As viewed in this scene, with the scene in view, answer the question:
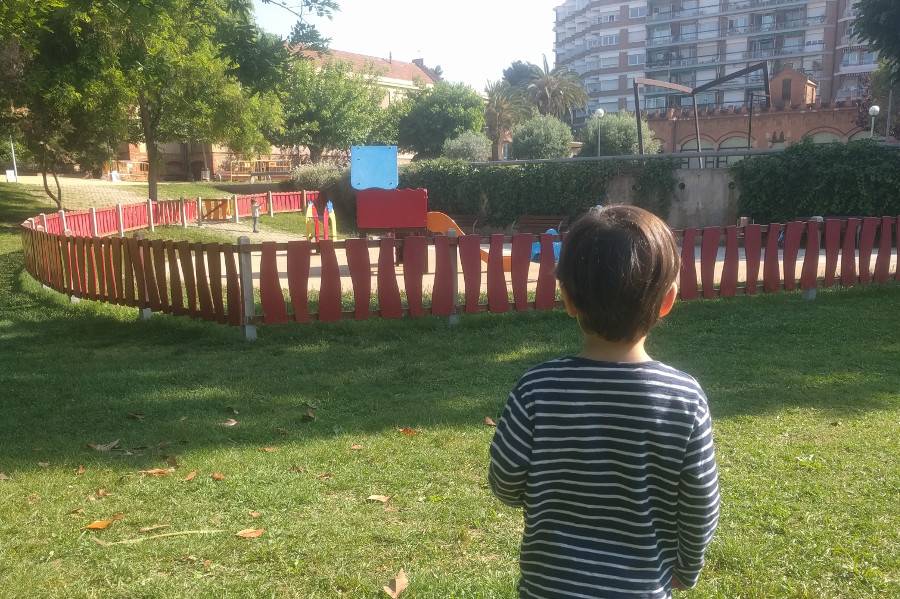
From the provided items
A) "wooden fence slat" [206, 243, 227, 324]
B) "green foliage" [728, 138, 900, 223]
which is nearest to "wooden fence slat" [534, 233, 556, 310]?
"wooden fence slat" [206, 243, 227, 324]

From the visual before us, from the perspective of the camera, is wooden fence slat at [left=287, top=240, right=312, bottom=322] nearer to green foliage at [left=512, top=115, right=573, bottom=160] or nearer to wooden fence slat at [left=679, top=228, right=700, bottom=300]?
wooden fence slat at [left=679, top=228, right=700, bottom=300]

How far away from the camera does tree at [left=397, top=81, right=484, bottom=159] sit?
61.5 m

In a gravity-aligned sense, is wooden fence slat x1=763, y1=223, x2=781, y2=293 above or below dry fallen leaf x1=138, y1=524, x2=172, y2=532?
above

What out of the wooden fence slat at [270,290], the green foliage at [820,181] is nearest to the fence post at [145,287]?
the wooden fence slat at [270,290]

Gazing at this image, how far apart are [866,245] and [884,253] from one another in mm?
540

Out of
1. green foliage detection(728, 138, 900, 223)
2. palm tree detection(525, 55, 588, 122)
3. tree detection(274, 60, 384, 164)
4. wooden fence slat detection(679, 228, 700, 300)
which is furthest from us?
palm tree detection(525, 55, 588, 122)

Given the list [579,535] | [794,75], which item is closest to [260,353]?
[579,535]

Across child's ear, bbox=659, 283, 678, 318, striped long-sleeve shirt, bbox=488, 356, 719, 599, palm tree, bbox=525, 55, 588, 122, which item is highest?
palm tree, bbox=525, 55, 588, 122

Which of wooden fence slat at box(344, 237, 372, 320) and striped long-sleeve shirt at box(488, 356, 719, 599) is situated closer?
striped long-sleeve shirt at box(488, 356, 719, 599)

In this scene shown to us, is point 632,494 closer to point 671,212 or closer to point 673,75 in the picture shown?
point 671,212

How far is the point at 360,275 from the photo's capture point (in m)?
8.69

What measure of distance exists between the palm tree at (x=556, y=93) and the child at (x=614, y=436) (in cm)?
8016

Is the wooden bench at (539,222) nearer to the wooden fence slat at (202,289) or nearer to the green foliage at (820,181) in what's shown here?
the green foliage at (820,181)

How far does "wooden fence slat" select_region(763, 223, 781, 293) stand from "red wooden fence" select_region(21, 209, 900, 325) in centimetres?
1
